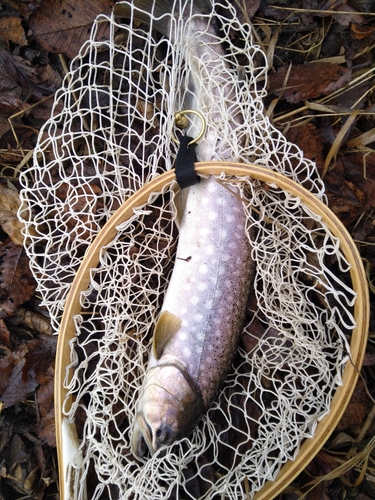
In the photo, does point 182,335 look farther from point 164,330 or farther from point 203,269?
point 203,269

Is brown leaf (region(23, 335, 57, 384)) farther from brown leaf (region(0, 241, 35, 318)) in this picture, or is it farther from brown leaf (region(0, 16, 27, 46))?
brown leaf (region(0, 16, 27, 46))

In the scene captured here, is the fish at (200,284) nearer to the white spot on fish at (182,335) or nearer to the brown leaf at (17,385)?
the white spot on fish at (182,335)

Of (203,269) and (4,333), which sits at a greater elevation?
(203,269)

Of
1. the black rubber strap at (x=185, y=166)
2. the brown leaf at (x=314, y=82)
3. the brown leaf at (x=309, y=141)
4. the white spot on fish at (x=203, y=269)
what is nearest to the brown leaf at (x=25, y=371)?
the white spot on fish at (x=203, y=269)

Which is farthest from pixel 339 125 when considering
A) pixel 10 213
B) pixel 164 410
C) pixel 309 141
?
pixel 10 213

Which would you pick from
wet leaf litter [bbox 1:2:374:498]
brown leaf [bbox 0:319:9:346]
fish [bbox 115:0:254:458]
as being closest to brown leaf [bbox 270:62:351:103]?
wet leaf litter [bbox 1:2:374:498]

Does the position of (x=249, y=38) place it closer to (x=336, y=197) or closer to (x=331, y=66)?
(x=331, y=66)

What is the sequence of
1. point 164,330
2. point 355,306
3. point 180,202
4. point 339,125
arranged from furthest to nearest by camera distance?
point 339,125 < point 180,202 < point 164,330 < point 355,306

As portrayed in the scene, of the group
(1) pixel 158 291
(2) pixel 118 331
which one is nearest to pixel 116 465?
(2) pixel 118 331
